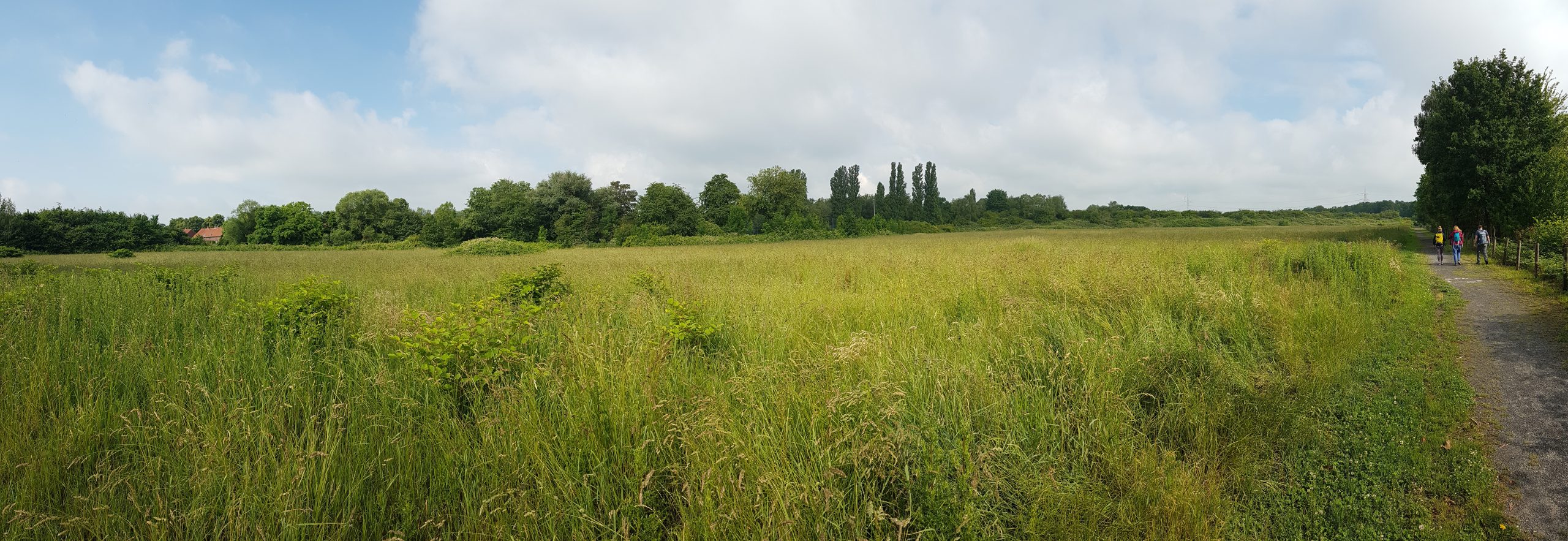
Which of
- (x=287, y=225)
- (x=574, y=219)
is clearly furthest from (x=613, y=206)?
(x=287, y=225)

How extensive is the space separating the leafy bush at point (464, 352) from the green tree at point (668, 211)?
2055 inches

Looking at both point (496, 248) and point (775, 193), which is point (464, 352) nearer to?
point (496, 248)

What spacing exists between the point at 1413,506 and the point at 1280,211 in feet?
410

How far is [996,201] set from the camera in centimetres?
12231

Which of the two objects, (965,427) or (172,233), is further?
(172,233)

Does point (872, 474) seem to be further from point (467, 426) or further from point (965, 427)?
point (467, 426)

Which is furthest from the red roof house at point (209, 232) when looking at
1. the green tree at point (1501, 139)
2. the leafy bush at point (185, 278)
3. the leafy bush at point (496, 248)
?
the green tree at point (1501, 139)

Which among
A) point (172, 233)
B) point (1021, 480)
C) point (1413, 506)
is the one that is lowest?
point (1413, 506)

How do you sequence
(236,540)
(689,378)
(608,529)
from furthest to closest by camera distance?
(689,378) < (608,529) < (236,540)

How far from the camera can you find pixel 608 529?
2.77 metres

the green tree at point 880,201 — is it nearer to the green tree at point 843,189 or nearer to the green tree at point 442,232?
the green tree at point 843,189

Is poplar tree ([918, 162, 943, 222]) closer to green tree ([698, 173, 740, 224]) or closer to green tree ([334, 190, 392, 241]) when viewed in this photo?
green tree ([698, 173, 740, 224])

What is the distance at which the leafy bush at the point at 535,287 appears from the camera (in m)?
7.66

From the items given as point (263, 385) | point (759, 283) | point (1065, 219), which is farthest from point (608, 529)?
point (1065, 219)
